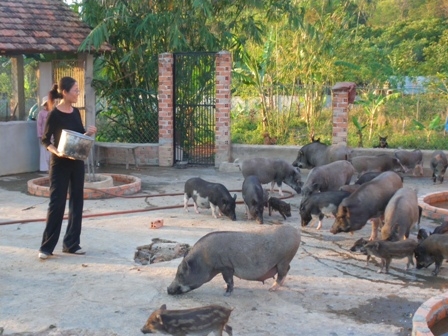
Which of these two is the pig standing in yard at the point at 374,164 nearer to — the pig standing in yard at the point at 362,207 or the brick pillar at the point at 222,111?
the brick pillar at the point at 222,111

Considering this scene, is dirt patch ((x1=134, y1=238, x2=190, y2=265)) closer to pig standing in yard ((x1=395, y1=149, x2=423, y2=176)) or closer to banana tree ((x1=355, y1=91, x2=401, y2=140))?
pig standing in yard ((x1=395, y1=149, x2=423, y2=176))

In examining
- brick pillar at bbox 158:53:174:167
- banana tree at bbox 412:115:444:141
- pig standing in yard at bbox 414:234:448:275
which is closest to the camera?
pig standing in yard at bbox 414:234:448:275

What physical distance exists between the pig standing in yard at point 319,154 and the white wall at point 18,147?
18.6 ft

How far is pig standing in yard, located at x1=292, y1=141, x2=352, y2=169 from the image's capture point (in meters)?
13.5

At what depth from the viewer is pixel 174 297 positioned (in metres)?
6.77

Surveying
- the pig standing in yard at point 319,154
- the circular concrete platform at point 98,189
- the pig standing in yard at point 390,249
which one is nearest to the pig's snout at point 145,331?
the pig standing in yard at point 390,249

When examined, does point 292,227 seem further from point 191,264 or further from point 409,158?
point 409,158

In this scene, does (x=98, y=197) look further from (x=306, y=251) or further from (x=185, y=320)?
(x=185, y=320)

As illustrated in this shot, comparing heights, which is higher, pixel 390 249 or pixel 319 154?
pixel 319 154

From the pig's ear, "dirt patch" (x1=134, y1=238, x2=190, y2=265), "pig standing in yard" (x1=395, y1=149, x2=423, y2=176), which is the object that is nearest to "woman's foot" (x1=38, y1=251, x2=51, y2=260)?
"dirt patch" (x1=134, y1=238, x2=190, y2=265)

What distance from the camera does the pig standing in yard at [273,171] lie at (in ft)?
39.6

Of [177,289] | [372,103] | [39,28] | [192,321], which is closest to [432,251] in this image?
[177,289]

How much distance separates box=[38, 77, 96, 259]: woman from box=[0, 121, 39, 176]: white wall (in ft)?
22.0

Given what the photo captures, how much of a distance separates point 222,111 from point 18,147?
4514 mm
